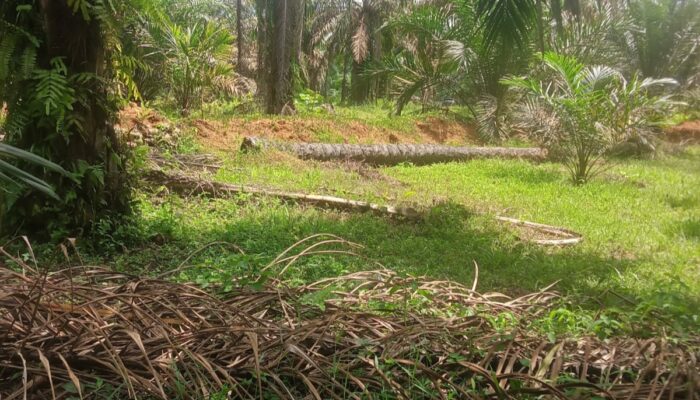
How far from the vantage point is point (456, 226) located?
609 centimetres

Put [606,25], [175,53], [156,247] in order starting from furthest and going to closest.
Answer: [606,25], [175,53], [156,247]

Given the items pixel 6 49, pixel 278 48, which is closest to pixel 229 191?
pixel 6 49

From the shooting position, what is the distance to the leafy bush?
30.5ft

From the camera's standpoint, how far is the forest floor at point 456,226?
4305 millimetres

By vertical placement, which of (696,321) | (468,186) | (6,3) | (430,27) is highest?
(430,27)

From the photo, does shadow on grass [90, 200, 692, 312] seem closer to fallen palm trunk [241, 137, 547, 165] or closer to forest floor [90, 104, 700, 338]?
forest floor [90, 104, 700, 338]

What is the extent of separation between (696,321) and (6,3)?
4597mm

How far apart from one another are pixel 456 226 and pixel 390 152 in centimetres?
538

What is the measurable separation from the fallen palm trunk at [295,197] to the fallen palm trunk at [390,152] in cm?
265

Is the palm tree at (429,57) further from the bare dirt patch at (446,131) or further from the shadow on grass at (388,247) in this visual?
the shadow on grass at (388,247)

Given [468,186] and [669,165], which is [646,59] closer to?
[669,165]

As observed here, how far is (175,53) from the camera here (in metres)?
12.8

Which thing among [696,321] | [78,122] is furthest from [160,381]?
[78,122]

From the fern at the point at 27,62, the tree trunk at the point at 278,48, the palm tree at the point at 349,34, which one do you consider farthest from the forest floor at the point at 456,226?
the palm tree at the point at 349,34
